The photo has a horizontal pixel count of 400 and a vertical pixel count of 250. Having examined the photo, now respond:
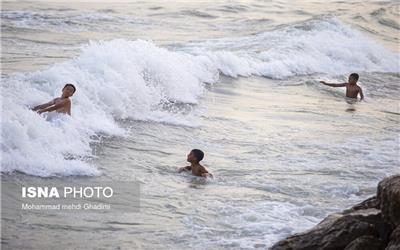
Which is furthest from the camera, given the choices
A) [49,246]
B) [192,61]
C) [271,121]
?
[192,61]

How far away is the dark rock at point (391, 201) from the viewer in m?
4.71

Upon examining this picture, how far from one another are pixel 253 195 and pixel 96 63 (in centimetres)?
554

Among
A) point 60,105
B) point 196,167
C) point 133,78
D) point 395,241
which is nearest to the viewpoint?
point 395,241

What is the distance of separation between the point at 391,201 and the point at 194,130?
6.09 meters

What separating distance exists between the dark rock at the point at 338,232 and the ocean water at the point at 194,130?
898mm

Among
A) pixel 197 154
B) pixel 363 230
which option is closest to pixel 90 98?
pixel 197 154

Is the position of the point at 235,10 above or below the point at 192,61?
above

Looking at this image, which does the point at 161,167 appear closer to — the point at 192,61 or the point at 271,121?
the point at 271,121

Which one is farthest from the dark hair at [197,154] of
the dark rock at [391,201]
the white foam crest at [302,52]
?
the white foam crest at [302,52]

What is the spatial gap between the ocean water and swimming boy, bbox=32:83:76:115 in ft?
0.58

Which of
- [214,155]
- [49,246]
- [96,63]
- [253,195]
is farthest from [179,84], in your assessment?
[49,246]

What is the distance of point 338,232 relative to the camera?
4828 millimetres

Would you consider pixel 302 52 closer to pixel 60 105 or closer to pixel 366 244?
pixel 60 105

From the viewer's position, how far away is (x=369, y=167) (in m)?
8.91
